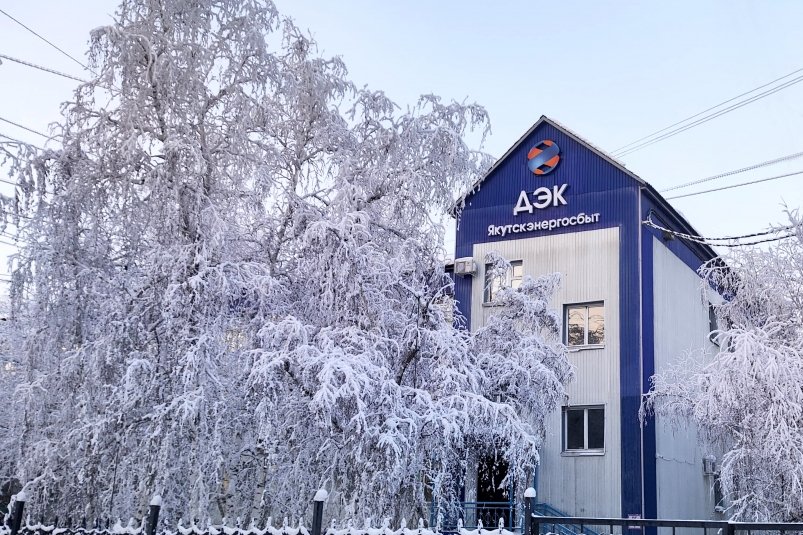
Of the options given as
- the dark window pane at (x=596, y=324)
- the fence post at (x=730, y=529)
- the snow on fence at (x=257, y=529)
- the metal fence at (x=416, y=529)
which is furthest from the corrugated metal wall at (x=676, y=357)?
the snow on fence at (x=257, y=529)

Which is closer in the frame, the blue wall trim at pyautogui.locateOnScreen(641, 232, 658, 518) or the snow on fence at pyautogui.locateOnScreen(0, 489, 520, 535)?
the snow on fence at pyautogui.locateOnScreen(0, 489, 520, 535)

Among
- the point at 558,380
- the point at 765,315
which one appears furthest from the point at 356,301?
the point at 765,315

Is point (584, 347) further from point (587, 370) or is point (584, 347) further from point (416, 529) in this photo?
point (416, 529)

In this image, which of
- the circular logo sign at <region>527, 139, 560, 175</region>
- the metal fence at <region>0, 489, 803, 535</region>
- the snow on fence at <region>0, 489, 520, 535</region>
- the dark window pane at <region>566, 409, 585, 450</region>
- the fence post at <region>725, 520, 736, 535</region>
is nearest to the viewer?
the metal fence at <region>0, 489, 803, 535</region>

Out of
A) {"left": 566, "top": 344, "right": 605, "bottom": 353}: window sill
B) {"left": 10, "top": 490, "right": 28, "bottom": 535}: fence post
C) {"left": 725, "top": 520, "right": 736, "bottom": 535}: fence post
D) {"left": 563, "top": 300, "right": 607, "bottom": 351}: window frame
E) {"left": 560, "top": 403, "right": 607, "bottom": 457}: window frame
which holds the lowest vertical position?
{"left": 10, "top": 490, "right": 28, "bottom": 535}: fence post

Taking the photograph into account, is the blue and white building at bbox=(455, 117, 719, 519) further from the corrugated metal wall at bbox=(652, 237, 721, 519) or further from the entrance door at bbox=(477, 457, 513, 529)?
the entrance door at bbox=(477, 457, 513, 529)

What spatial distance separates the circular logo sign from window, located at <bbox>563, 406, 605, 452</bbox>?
6.75 m

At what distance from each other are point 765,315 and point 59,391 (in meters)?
14.5

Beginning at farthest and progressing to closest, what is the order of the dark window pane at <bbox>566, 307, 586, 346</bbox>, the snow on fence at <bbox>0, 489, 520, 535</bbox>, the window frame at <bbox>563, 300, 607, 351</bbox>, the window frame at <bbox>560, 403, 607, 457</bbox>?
the dark window pane at <bbox>566, 307, 586, 346</bbox>
the window frame at <bbox>563, 300, 607, 351</bbox>
the window frame at <bbox>560, 403, 607, 457</bbox>
the snow on fence at <bbox>0, 489, 520, 535</bbox>

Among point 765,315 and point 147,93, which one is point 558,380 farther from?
point 147,93

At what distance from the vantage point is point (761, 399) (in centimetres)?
1560

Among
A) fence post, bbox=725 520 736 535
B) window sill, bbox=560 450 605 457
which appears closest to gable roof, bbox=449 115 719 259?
window sill, bbox=560 450 605 457

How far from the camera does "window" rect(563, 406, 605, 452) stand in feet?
66.5

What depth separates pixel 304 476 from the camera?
Result: 37.5ft
